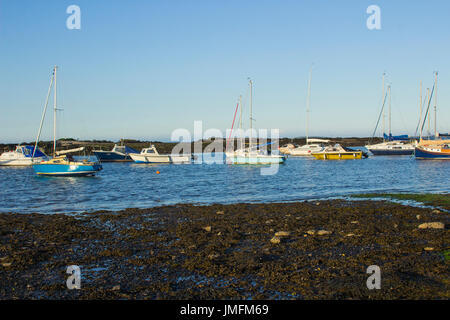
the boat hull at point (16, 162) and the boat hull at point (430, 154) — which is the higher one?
the boat hull at point (430, 154)

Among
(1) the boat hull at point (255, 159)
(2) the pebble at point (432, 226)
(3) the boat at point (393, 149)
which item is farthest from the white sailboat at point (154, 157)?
(2) the pebble at point (432, 226)

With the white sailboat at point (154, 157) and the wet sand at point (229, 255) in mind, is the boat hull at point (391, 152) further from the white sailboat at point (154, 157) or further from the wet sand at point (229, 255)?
the wet sand at point (229, 255)

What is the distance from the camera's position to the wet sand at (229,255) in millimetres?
8211

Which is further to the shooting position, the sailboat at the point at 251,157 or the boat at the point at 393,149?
the boat at the point at 393,149

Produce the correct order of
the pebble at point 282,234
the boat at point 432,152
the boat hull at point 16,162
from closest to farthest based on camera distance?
the pebble at point 282,234, the boat at point 432,152, the boat hull at point 16,162

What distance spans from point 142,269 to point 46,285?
84.0 inches

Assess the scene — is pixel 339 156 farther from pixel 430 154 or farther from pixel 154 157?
pixel 154 157

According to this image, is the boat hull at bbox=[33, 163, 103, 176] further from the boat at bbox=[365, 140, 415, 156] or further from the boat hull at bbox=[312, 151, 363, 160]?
the boat at bbox=[365, 140, 415, 156]

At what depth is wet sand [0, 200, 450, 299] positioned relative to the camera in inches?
323

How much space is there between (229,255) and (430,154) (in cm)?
6817

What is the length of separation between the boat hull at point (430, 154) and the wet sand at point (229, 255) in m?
56.9

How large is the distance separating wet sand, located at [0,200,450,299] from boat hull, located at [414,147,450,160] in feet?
187

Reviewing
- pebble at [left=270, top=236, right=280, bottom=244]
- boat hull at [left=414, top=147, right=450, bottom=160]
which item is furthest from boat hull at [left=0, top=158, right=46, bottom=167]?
boat hull at [left=414, top=147, right=450, bottom=160]
